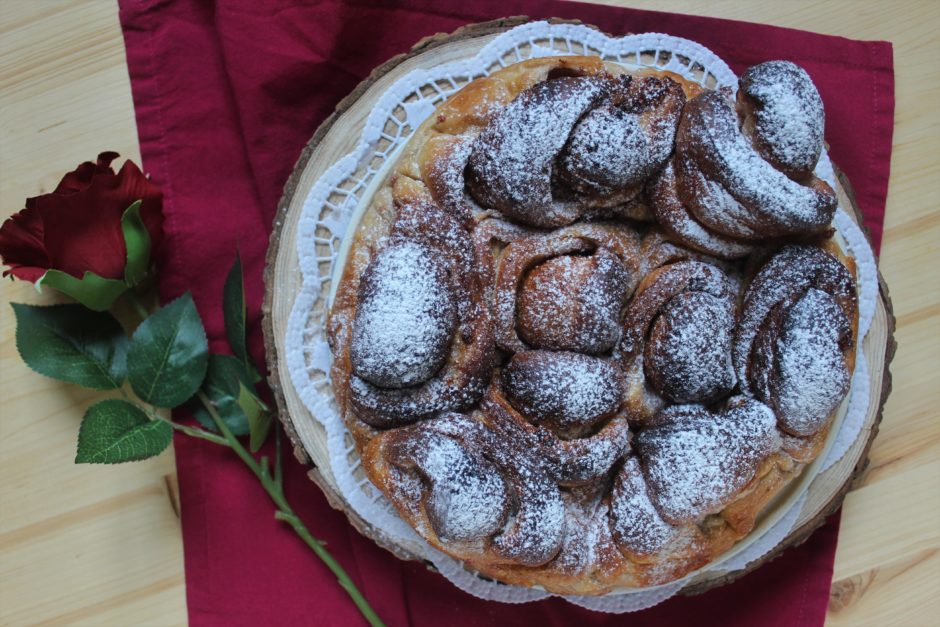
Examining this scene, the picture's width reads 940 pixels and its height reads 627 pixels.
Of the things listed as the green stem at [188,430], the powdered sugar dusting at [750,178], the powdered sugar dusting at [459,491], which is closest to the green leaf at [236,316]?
the green stem at [188,430]

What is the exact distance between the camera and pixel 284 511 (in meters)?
1.70

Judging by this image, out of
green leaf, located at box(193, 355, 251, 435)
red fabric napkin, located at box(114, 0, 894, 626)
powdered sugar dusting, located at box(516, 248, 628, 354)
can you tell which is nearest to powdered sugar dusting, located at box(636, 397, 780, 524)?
powdered sugar dusting, located at box(516, 248, 628, 354)

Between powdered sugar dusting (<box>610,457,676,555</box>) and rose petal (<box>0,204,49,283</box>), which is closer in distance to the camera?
powdered sugar dusting (<box>610,457,676,555</box>)

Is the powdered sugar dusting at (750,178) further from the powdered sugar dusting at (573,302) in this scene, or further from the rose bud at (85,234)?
the rose bud at (85,234)

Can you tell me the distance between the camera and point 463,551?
1.31 m

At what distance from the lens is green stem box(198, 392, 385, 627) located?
169 cm

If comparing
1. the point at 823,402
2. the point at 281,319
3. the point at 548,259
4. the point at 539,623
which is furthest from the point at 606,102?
the point at 539,623

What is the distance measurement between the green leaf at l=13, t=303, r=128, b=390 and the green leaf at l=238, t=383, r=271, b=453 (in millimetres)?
257

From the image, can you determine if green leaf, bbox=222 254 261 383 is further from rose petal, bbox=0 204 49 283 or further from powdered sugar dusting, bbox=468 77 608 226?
powdered sugar dusting, bbox=468 77 608 226

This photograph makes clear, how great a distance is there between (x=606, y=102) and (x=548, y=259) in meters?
0.25

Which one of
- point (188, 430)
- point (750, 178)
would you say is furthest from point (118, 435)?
point (750, 178)

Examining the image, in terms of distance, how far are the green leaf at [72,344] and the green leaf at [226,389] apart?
6.6 inches

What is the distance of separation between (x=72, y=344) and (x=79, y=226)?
0.87ft

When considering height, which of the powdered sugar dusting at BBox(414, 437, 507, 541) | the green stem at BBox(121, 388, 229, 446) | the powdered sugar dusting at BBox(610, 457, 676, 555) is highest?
the powdered sugar dusting at BBox(414, 437, 507, 541)
